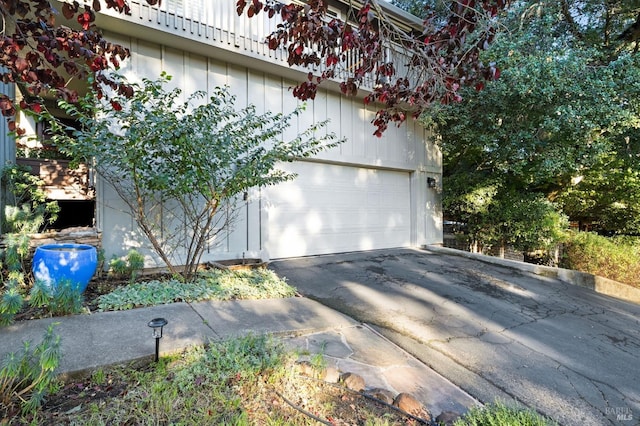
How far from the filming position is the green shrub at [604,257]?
734 centimetres

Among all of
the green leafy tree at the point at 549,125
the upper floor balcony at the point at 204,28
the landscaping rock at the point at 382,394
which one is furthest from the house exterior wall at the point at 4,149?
the green leafy tree at the point at 549,125

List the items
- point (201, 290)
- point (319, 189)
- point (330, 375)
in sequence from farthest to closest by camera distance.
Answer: point (319, 189), point (201, 290), point (330, 375)

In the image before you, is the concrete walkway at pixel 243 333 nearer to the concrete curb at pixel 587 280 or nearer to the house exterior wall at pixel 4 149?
the house exterior wall at pixel 4 149

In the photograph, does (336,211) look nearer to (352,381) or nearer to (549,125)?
(549,125)

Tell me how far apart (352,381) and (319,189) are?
17.6 feet

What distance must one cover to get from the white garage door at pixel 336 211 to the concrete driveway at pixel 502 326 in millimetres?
565

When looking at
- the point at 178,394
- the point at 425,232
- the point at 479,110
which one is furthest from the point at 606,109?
the point at 178,394

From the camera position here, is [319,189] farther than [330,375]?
Yes

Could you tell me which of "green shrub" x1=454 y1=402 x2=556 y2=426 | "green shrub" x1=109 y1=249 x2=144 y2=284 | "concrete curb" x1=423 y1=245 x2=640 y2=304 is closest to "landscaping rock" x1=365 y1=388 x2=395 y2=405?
"green shrub" x1=454 y1=402 x2=556 y2=426

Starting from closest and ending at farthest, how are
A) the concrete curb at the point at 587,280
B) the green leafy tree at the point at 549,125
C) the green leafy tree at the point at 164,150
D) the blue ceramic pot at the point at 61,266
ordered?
1. the blue ceramic pot at the point at 61,266
2. the green leafy tree at the point at 164,150
3. the green leafy tree at the point at 549,125
4. the concrete curb at the point at 587,280

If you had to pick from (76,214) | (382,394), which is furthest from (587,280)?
(76,214)

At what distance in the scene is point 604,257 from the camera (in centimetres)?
747

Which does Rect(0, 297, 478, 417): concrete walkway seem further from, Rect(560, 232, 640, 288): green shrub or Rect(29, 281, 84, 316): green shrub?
Rect(560, 232, 640, 288): green shrub

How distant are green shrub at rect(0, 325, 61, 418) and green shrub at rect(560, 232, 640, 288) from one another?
9.87m
